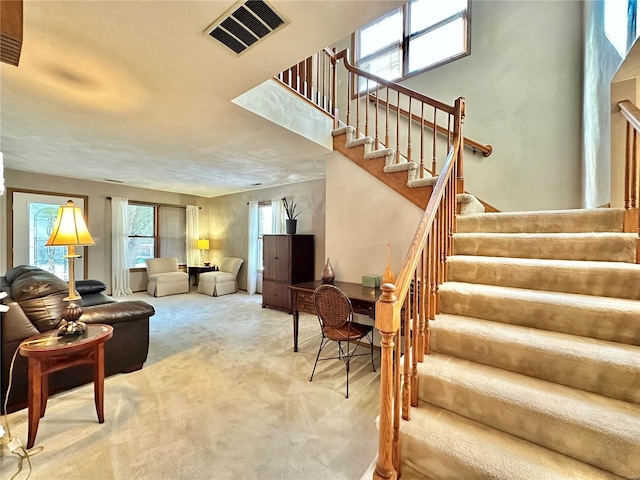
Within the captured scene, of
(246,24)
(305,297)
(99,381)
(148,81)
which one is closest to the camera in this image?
(246,24)

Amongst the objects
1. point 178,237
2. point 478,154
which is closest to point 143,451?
point 478,154

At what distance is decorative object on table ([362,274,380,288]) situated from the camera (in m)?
3.06

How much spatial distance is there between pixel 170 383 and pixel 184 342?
40.2 inches

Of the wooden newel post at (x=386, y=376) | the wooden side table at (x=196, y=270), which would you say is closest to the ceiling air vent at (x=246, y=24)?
the wooden newel post at (x=386, y=376)

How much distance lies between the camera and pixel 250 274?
6461mm

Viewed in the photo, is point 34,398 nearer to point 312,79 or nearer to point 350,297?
point 350,297

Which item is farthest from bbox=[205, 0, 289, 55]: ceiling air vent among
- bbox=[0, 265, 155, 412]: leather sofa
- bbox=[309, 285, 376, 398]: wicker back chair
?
bbox=[0, 265, 155, 412]: leather sofa

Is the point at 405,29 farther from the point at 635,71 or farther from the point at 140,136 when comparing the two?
the point at 140,136

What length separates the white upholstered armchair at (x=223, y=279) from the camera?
243 inches

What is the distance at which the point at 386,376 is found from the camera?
48.2 inches

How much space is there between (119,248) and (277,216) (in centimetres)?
355

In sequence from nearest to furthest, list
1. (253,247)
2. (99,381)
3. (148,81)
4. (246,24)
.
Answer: (246,24)
(99,381)
(148,81)
(253,247)

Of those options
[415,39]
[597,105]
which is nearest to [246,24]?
[597,105]

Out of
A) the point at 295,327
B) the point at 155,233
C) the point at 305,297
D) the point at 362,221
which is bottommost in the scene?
the point at 295,327
